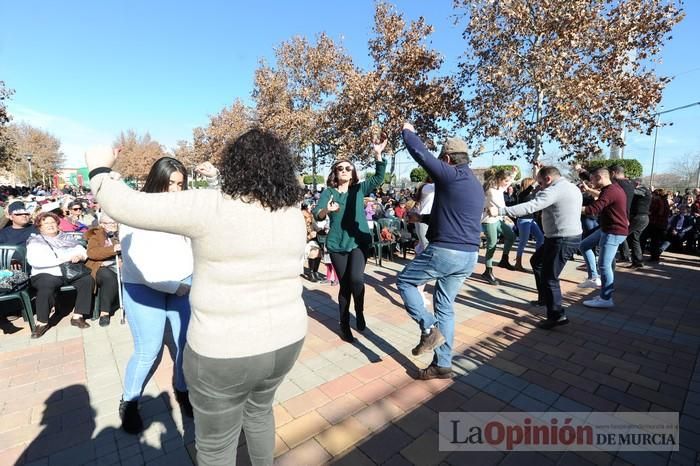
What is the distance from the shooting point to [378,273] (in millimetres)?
6586

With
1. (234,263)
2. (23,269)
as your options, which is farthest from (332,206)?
(23,269)

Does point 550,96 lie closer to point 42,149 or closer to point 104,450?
point 104,450

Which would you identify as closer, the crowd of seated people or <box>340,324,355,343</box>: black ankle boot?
<box>340,324,355,343</box>: black ankle boot

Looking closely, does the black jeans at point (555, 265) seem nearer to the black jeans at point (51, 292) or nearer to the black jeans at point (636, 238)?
the black jeans at point (636, 238)

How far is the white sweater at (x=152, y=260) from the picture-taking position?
6.93ft

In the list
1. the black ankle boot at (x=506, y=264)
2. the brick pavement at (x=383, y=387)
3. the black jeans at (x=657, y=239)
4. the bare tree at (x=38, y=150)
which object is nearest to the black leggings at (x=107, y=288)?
the brick pavement at (x=383, y=387)

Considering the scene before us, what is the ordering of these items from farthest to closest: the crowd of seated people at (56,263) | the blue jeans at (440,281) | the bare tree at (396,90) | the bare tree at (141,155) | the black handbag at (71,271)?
the bare tree at (141,155) < the bare tree at (396,90) < the black handbag at (71,271) < the crowd of seated people at (56,263) < the blue jeans at (440,281)

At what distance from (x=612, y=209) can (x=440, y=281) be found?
10.7ft

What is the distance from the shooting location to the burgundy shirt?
4.45m

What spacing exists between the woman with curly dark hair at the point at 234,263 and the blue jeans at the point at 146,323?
983 mm

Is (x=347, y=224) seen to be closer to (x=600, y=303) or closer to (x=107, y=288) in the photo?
(x=107, y=288)

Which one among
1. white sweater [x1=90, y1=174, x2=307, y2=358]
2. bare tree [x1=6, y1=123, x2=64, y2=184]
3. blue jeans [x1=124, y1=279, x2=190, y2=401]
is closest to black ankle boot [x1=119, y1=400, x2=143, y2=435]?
blue jeans [x1=124, y1=279, x2=190, y2=401]

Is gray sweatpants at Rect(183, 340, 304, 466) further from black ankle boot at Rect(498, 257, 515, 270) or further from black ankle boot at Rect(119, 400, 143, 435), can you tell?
black ankle boot at Rect(498, 257, 515, 270)

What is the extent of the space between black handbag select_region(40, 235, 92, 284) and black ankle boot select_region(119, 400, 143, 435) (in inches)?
105
